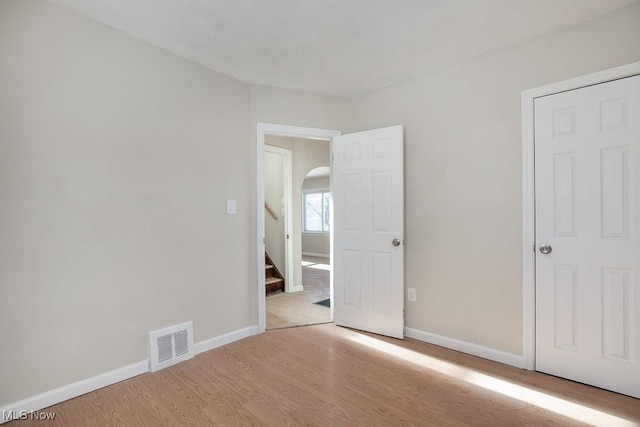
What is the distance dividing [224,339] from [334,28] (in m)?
2.74

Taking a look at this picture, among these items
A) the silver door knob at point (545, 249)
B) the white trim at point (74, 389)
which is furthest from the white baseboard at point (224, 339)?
the silver door knob at point (545, 249)

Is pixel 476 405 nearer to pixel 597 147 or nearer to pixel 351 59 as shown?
pixel 597 147

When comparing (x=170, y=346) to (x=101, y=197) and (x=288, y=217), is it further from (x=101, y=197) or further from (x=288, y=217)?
(x=288, y=217)

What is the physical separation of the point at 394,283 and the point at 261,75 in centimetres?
234

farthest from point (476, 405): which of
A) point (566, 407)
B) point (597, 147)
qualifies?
point (597, 147)

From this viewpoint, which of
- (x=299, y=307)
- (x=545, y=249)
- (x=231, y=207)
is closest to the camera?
(x=545, y=249)

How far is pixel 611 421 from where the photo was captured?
6.11 ft

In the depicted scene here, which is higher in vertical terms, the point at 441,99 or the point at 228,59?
the point at 228,59

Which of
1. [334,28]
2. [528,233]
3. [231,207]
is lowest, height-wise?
[528,233]

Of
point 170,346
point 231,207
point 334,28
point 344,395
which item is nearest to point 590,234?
point 344,395

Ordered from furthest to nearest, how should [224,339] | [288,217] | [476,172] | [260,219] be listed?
[288,217], [260,219], [224,339], [476,172]

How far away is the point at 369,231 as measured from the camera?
131 inches

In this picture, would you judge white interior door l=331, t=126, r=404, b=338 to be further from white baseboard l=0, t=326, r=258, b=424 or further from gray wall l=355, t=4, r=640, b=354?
white baseboard l=0, t=326, r=258, b=424

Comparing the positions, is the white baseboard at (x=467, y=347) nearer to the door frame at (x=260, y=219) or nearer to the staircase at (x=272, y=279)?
the door frame at (x=260, y=219)
